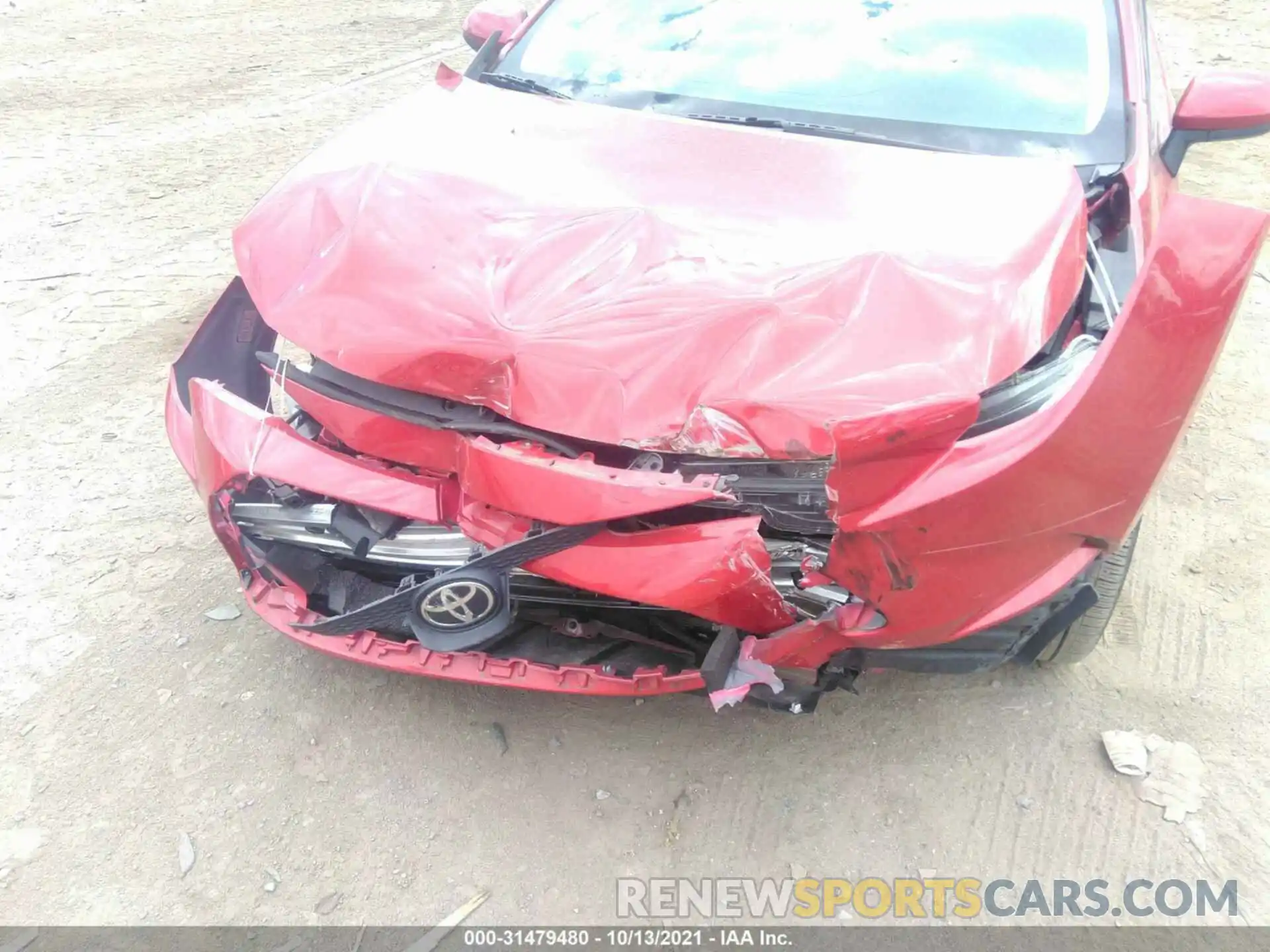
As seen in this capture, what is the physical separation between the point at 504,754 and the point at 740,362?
1.18 meters

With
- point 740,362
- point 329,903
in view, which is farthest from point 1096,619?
point 329,903

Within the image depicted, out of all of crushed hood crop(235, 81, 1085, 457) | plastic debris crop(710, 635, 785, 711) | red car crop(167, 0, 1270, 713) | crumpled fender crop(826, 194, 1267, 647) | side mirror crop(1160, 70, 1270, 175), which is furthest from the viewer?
side mirror crop(1160, 70, 1270, 175)

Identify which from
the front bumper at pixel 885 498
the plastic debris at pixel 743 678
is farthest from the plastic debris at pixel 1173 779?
the plastic debris at pixel 743 678

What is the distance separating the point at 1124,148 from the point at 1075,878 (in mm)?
1750

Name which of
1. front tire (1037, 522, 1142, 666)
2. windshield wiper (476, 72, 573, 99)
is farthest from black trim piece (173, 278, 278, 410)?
front tire (1037, 522, 1142, 666)

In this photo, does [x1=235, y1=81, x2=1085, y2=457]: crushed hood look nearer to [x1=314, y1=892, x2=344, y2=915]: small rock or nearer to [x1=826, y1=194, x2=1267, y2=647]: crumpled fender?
[x1=826, y1=194, x2=1267, y2=647]: crumpled fender

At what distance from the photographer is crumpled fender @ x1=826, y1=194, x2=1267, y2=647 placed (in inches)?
57.1

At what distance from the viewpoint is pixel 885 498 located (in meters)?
1.60

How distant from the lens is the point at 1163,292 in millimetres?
1452

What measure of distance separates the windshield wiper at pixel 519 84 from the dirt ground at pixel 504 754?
172 centimetres

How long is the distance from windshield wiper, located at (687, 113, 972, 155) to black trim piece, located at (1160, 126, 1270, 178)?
0.72 meters

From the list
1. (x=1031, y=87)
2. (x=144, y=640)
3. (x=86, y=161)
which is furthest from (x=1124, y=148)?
(x=86, y=161)

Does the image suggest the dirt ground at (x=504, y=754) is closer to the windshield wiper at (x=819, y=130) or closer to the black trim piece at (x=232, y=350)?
the black trim piece at (x=232, y=350)

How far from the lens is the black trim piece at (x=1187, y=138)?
2.50 m
